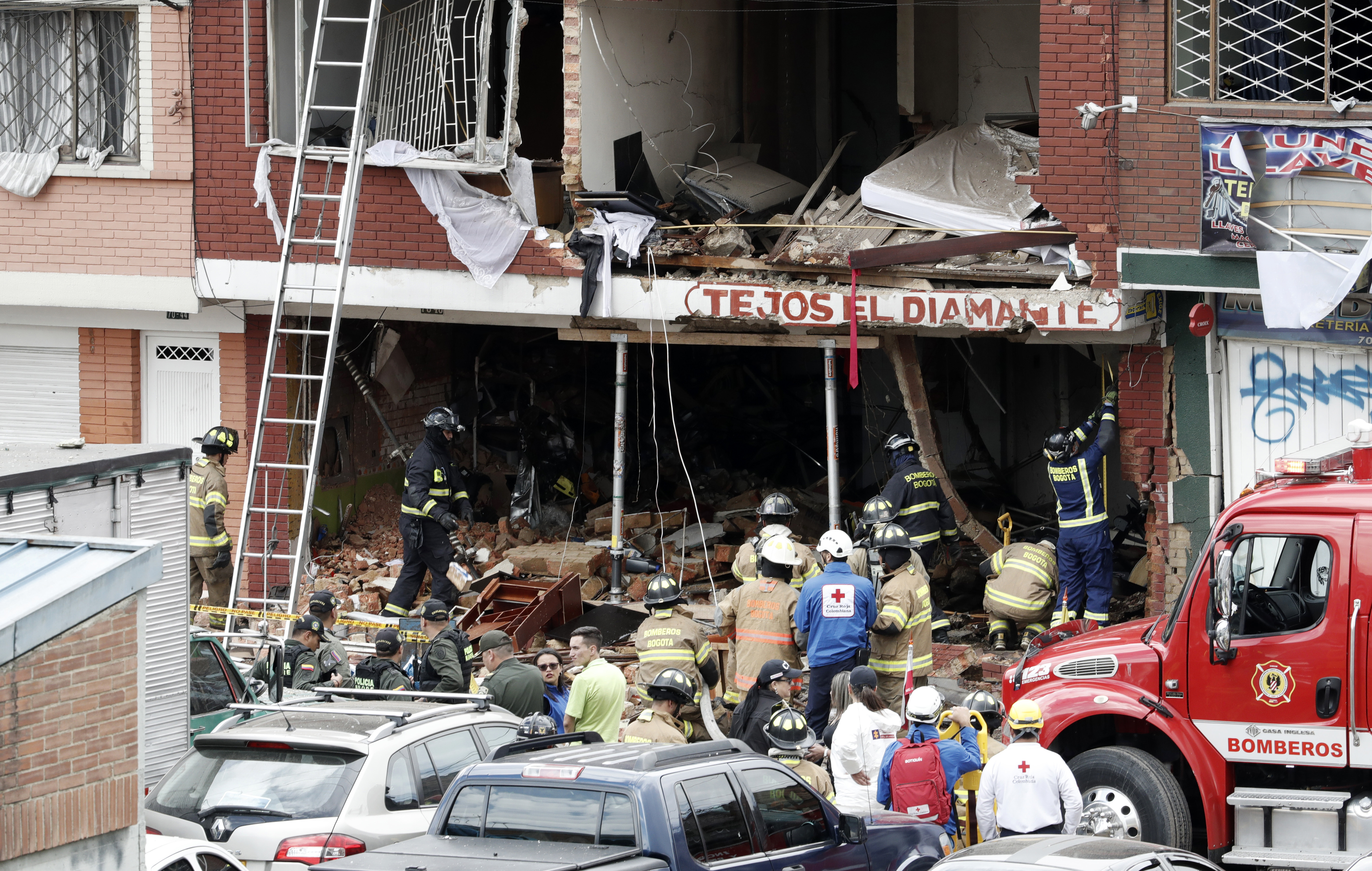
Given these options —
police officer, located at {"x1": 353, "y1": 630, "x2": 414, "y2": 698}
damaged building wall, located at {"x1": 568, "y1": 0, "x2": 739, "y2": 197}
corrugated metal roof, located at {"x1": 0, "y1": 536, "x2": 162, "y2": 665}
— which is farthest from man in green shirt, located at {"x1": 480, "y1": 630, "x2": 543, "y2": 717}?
damaged building wall, located at {"x1": 568, "y1": 0, "x2": 739, "y2": 197}

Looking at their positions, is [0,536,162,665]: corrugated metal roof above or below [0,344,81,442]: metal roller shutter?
below

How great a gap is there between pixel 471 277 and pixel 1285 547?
845cm

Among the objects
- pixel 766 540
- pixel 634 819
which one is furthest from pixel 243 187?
pixel 634 819

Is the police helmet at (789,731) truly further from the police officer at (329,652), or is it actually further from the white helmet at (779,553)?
the police officer at (329,652)

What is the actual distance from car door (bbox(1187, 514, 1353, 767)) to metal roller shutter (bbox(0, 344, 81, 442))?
1199cm

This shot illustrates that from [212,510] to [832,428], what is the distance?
5.66 m

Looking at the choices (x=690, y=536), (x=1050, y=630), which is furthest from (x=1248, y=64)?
(x=690, y=536)

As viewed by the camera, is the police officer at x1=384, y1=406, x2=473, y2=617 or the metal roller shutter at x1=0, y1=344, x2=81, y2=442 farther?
the metal roller shutter at x1=0, y1=344, x2=81, y2=442

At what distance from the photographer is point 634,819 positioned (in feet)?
20.2

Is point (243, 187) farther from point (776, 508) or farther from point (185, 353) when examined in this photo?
point (776, 508)

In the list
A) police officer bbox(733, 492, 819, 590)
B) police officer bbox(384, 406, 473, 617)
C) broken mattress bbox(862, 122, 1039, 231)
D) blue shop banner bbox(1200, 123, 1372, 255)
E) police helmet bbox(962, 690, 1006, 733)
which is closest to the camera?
police helmet bbox(962, 690, 1006, 733)

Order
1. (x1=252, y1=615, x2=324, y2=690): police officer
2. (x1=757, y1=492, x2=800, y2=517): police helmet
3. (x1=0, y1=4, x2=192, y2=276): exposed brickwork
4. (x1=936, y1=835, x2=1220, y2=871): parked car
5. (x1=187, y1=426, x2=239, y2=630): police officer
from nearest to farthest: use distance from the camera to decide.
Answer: (x1=936, y1=835, x2=1220, y2=871): parked car, (x1=252, y1=615, x2=324, y2=690): police officer, (x1=757, y1=492, x2=800, y2=517): police helmet, (x1=187, y1=426, x2=239, y2=630): police officer, (x1=0, y1=4, x2=192, y2=276): exposed brickwork

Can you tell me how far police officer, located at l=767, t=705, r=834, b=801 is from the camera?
310 inches

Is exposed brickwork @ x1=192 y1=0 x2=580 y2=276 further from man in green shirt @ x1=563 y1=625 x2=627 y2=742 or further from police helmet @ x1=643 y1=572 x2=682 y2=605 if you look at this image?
man in green shirt @ x1=563 y1=625 x2=627 y2=742
